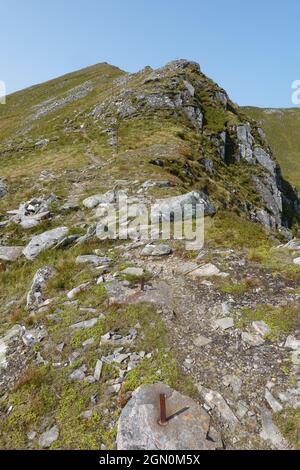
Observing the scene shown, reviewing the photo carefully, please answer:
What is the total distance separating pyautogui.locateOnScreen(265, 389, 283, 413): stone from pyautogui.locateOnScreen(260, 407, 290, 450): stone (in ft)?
0.48

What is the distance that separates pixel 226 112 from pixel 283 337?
45.2 metres

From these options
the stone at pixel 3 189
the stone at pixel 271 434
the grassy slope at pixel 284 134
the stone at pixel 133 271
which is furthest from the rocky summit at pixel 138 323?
the grassy slope at pixel 284 134

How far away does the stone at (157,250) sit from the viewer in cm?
1361

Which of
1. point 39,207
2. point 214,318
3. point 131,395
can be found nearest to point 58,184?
point 39,207

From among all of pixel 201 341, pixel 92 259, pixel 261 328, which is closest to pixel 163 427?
pixel 201 341

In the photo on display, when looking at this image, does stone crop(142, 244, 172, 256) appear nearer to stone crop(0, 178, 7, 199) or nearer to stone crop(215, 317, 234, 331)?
stone crop(215, 317, 234, 331)

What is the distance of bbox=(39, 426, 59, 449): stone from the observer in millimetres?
6726

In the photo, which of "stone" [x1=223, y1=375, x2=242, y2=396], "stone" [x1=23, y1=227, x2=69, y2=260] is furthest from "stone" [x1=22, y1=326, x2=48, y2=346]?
"stone" [x1=23, y1=227, x2=69, y2=260]

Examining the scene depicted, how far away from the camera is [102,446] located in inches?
255

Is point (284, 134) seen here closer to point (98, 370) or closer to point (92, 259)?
point (92, 259)

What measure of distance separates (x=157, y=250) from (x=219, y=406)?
7371 millimetres

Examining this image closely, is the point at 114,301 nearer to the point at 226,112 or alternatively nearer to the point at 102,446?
the point at 102,446

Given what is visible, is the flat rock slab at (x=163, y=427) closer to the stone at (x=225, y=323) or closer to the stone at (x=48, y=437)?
the stone at (x=48, y=437)

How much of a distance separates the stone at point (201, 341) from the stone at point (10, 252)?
1024 centimetres
